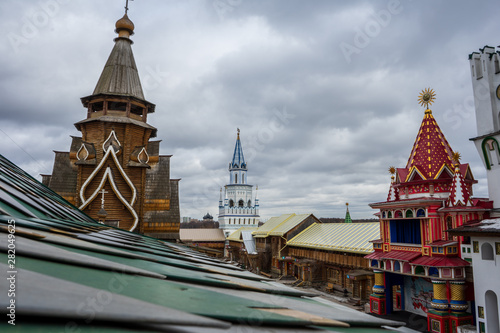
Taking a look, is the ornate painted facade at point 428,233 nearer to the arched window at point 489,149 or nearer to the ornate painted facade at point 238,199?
the arched window at point 489,149

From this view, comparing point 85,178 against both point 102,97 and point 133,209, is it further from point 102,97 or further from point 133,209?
point 102,97

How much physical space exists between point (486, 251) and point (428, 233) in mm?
2881

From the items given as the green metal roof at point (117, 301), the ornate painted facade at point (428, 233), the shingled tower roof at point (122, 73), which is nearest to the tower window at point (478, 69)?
the ornate painted facade at point (428, 233)

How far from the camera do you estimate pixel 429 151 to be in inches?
645

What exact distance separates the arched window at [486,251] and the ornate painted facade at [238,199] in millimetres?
56463

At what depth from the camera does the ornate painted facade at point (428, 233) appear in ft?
43.8

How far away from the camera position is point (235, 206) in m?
68.4

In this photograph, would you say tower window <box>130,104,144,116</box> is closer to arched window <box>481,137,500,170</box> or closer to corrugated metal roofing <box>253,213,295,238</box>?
arched window <box>481,137,500,170</box>

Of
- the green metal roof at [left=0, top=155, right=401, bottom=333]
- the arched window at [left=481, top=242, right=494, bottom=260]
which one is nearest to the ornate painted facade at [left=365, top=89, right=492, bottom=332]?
the arched window at [left=481, top=242, right=494, bottom=260]

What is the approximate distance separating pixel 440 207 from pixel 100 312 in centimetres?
1645

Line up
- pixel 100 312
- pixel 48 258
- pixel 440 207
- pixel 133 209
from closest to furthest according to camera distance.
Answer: pixel 100 312 < pixel 48 258 < pixel 440 207 < pixel 133 209

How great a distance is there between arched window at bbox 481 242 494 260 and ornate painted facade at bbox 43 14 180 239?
51.8 feet

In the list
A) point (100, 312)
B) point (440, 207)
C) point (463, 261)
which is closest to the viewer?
point (100, 312)

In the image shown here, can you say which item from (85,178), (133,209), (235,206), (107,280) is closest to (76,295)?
(107,280)
